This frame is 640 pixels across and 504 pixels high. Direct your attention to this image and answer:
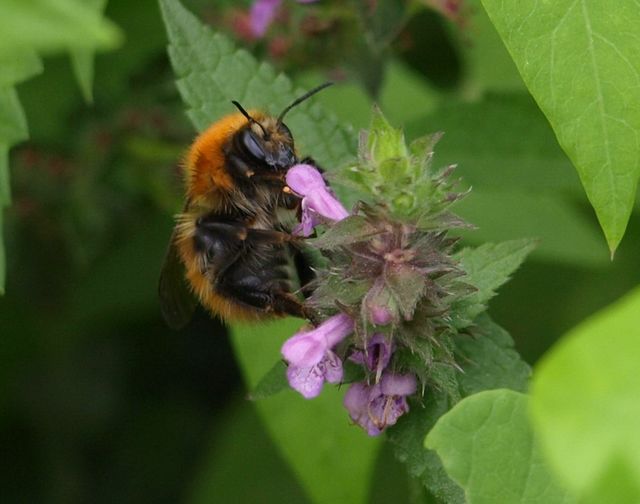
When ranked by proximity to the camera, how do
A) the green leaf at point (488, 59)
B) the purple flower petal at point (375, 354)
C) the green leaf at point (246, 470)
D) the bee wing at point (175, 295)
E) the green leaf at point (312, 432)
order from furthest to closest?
1. the green leaf at point (246, 470)
2. the green leaf at point (488, 59)
3. the green leaf at point (312, 432)
4. the bee wing at point (175, 295)
5. the purple flower petal at point (375, 354)

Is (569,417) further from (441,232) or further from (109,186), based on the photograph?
(109,186)

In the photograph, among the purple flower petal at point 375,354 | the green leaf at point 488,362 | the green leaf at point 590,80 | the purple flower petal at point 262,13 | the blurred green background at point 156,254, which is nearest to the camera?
the green leaf at point 590,80

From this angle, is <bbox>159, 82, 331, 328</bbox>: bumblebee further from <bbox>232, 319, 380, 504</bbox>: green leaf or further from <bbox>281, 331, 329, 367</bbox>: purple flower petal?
<bbox>232, 319, 380, 504</bbox>: green leaf

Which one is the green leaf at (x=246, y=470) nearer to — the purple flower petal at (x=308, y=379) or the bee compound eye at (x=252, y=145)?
the bee compound eye at (x=252, y=145)

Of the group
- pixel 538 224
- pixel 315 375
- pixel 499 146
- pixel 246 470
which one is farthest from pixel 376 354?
pixel 246 470

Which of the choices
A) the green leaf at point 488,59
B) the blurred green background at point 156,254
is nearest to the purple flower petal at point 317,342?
the blurred green background at point 156,254
